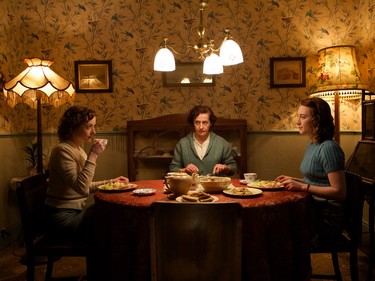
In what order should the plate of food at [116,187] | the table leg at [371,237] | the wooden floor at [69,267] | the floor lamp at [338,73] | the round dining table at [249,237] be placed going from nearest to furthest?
the round dining table at [249,237] < the plate of food at [116,187] < the table leg at [371,237] < the wooden floor at [69,267] < the floor lamp at [338,73]

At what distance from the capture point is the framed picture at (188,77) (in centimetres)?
368

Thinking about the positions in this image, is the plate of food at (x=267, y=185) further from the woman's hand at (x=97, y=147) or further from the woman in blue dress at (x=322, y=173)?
the woman's hand at (x=97, y=147)

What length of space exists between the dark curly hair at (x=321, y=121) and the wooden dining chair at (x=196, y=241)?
0.99 meters

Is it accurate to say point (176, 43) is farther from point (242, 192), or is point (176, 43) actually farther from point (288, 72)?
point (242, 192)

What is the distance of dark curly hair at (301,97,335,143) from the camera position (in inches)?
78.8

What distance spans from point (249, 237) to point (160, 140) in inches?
84.8

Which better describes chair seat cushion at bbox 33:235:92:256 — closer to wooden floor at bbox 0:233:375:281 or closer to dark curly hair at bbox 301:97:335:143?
wooden floor at bbox 0:233:375:281

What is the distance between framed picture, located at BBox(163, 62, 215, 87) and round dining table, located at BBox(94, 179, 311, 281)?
6.94ft

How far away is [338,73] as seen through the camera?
10.00 feet

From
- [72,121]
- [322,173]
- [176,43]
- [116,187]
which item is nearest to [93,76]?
[176,43]

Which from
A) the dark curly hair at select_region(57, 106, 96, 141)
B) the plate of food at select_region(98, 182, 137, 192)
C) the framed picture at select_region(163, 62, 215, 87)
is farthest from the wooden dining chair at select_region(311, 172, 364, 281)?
the framed picture at select_region(163, 62, 215, 87)

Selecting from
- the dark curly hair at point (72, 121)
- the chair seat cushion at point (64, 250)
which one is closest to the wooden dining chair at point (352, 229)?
the chair seat cushion at point (64, 250)

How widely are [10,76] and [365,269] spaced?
3.53 metres

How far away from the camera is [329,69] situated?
3.11 m
